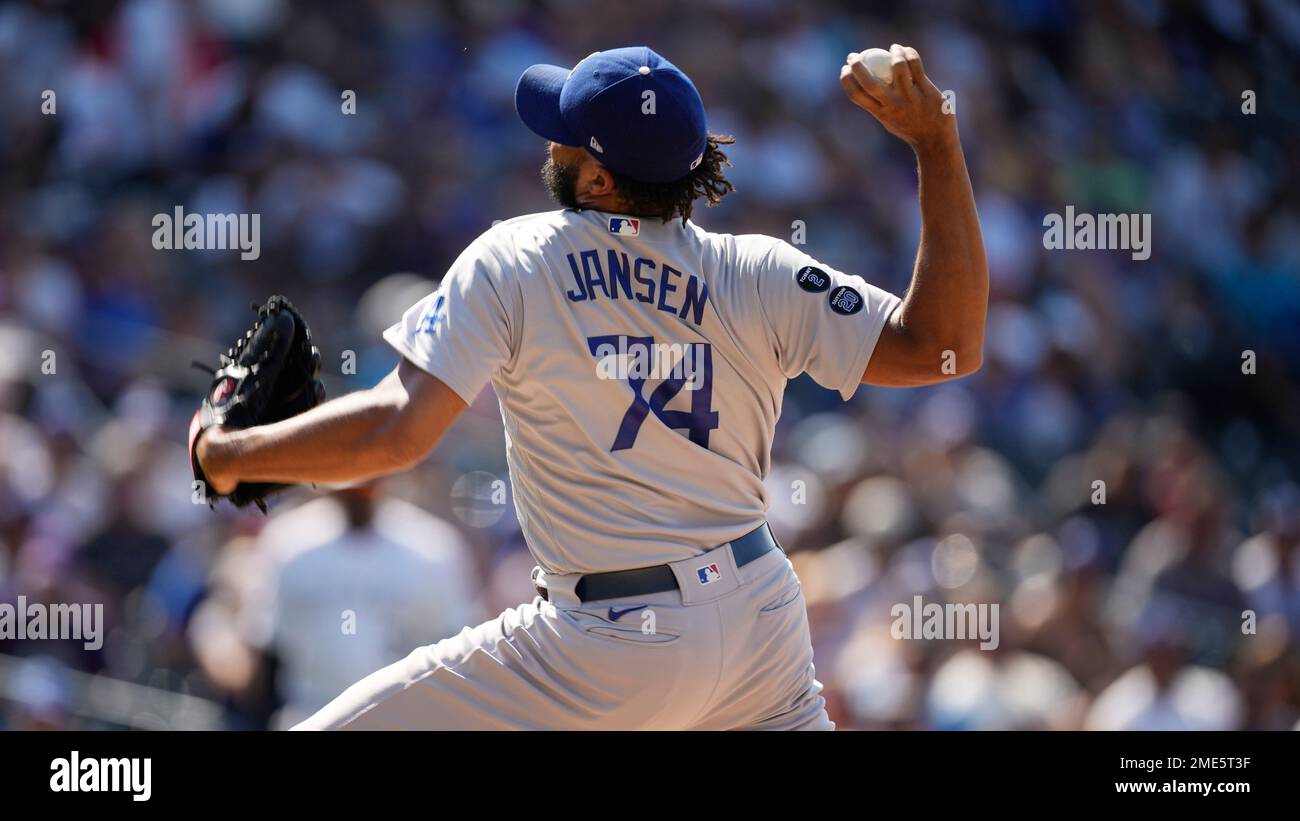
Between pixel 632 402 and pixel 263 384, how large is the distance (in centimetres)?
63

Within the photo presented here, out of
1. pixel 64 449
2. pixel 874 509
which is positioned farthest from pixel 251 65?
pixel 874 509

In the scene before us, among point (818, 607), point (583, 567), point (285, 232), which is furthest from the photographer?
point (285, 232)

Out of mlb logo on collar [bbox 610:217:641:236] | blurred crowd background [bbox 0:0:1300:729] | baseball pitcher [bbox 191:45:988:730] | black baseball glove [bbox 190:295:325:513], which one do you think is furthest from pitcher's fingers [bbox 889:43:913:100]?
blurred crowd background [bbox 0:0:1300:729]

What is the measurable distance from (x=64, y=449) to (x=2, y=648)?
85 cm

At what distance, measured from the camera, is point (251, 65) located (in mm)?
6605

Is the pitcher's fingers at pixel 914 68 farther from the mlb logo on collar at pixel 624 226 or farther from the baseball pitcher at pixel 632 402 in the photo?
the mlb logo on collar at pixel 624 226

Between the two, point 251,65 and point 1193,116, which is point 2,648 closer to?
point 251,65

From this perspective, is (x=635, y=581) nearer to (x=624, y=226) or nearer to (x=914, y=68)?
(x=624, y=226)

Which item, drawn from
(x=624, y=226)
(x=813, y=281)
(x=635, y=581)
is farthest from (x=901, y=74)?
(x=635, y=581)

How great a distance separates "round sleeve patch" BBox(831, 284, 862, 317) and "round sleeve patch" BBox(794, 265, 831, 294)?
0.02 m

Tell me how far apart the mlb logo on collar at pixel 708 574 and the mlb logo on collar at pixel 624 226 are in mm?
543

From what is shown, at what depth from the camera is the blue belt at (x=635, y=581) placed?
2.25m

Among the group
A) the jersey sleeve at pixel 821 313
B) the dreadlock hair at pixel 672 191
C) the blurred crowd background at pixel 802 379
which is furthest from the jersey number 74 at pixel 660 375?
the blurred crowd background at pixel 802 379

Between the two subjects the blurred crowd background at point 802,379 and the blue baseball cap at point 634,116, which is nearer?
the blue baseball cap at point 634,116
